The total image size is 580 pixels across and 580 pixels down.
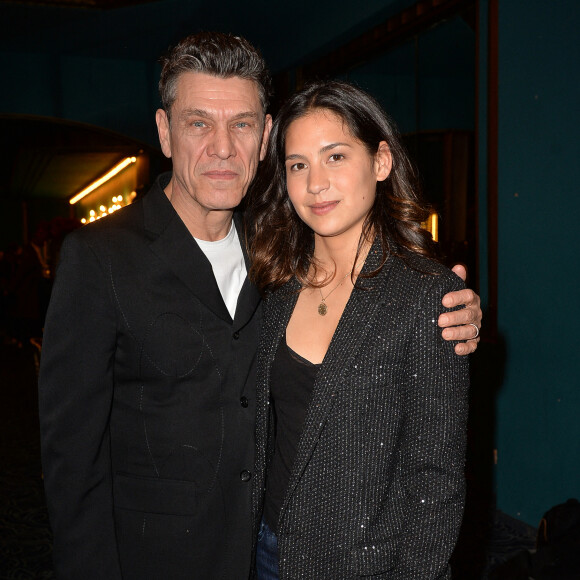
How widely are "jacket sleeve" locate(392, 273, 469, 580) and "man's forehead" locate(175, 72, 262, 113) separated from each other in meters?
0.80

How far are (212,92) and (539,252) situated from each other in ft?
7.18

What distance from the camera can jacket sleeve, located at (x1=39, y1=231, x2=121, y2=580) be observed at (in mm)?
1457

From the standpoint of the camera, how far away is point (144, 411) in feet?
5.14

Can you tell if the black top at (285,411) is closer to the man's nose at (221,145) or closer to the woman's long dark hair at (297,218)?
the woman's long dark hair at (297,218)

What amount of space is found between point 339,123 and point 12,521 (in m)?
3.60

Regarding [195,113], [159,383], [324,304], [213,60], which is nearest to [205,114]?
[195,113]

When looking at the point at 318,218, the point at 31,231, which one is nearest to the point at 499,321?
the point at 318,218

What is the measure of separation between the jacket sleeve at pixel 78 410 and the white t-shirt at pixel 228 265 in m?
0.37

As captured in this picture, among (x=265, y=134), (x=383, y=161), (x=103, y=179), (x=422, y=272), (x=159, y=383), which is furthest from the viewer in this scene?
(x=103, y=179)

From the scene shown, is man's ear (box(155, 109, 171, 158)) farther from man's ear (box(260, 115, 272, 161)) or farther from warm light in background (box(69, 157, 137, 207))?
warm light in background (box(69, 157, 137, 207))

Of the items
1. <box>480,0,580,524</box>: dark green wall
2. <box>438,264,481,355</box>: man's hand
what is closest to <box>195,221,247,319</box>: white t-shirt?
<box>438,264,481,355</box>: man's hand

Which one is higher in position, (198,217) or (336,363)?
(198,217)

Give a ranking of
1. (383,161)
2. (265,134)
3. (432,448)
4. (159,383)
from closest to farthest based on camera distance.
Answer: (432,448) < (159,383) < (383,161) < (265,134)

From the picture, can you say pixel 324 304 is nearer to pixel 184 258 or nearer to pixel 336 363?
pixel 336 363
